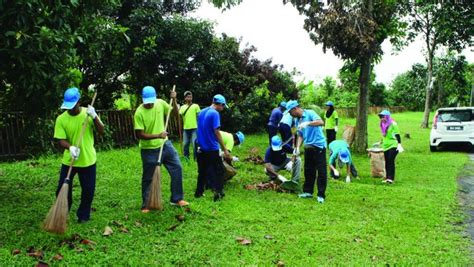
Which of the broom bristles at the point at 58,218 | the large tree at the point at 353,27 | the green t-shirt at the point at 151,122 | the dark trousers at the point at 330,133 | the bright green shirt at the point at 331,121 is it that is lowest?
the broom bristles at the point at 58,218

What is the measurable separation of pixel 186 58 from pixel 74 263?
1335 centimetres

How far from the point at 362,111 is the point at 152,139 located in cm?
1125

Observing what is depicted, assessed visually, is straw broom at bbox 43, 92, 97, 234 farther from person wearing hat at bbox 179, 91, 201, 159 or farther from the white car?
the white car

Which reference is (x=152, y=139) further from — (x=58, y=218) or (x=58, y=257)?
(x=58, y=257)

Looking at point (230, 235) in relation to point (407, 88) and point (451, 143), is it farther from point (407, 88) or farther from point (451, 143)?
point (407, 88)

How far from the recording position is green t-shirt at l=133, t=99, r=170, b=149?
6.66m

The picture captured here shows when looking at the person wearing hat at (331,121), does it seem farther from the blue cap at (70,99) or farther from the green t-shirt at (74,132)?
the blue cap at (70,99)

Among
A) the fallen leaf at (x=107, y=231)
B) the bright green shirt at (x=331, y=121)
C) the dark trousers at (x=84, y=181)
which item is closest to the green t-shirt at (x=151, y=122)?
the dark trousers at (x=84, y=181)

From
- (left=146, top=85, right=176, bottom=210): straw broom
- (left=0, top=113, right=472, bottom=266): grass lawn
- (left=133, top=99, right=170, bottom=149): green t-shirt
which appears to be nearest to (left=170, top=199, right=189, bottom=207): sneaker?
(left=0, top=113, right=472, bottom=266): grass lawn

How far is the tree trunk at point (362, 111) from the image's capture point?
16281 millimetres

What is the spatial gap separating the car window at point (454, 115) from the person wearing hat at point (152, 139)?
14.4m

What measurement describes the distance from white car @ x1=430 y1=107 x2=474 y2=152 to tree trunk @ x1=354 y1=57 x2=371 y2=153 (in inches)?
142

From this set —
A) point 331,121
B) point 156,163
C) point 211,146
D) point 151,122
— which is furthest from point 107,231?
point 331,121

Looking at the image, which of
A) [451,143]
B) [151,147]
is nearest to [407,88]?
[451,143]
